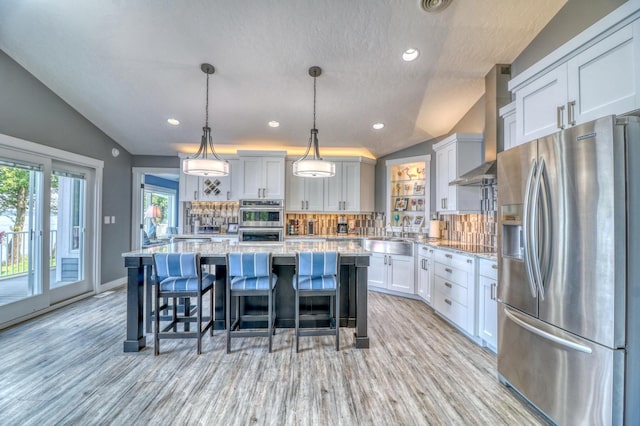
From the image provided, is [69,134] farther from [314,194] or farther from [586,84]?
[586,84]

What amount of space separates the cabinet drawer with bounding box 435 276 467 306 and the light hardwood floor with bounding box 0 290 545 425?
393 millimetres

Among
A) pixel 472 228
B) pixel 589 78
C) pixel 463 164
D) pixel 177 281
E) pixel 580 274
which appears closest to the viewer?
pixel 580 274

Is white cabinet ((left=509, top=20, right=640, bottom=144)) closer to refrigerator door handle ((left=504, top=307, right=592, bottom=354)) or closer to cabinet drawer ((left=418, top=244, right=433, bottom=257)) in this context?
refrigerator door handle ((left=504, top=307, right=592, bottom=354))

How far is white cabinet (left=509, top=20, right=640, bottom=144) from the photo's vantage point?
1.51 metres

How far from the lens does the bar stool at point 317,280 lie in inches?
101

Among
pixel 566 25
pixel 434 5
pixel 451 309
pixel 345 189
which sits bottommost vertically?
pixel 451 309

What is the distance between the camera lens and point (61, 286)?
3.93 metres

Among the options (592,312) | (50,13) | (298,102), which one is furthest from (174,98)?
(592,312)

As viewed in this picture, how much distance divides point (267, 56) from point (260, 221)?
2.88m

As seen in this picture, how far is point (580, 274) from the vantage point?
151cm

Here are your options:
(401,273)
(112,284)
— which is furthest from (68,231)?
(401,273)

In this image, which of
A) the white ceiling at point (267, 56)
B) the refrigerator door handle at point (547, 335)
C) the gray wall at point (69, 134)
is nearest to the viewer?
the refrigerator door handle at point (547, 335)

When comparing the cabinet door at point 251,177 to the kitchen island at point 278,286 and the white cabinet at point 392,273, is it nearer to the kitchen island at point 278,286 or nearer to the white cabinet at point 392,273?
the kitchen island at point 278,286

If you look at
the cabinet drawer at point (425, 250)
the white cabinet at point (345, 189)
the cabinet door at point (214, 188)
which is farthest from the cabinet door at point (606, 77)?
the cabinet door at point (214, 188)
